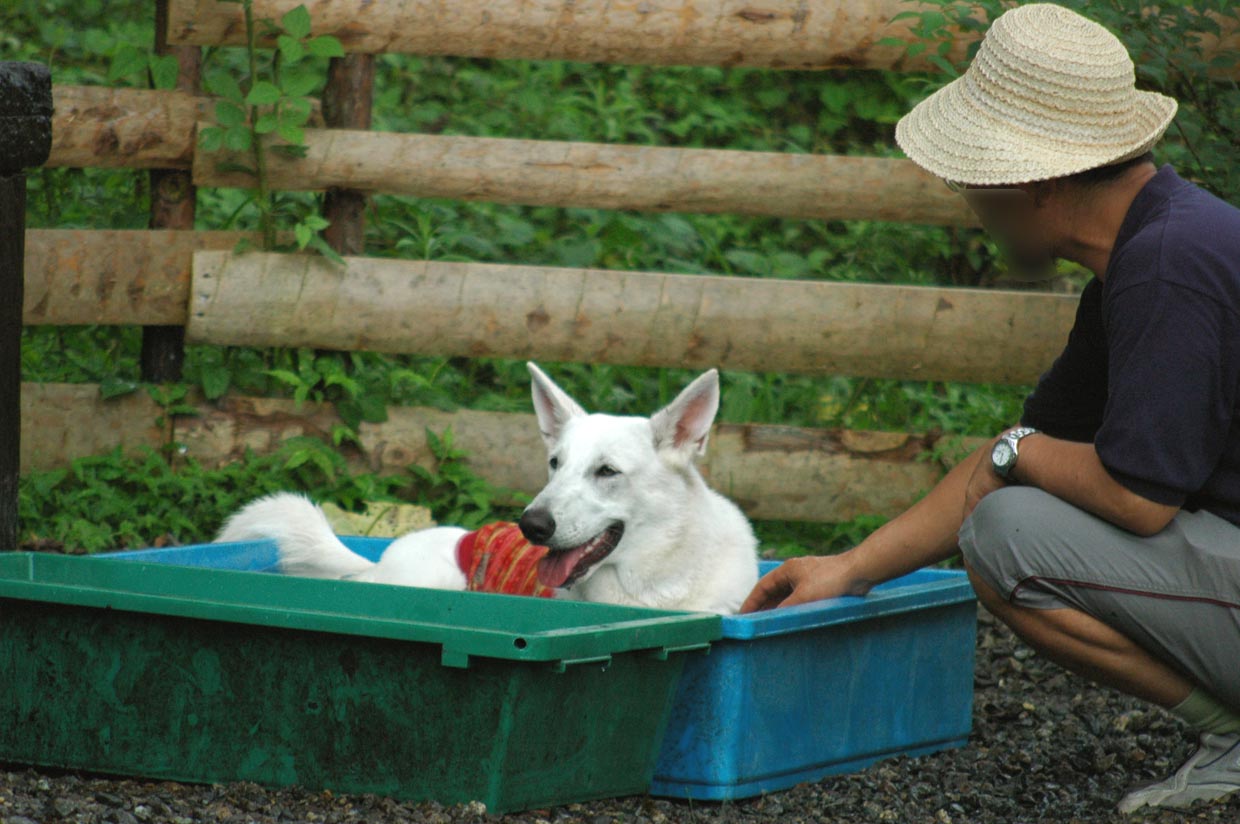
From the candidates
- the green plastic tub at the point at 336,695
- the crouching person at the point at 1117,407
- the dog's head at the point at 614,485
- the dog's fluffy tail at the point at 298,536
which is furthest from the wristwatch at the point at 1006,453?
the dog's fluffy tail at the point at 298,536

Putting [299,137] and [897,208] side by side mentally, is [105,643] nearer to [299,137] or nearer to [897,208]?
[299,137]

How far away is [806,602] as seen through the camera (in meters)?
3.56

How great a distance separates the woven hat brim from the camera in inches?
117

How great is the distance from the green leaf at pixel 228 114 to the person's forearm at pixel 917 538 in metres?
3.04

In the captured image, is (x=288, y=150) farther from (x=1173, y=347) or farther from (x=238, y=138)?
(x=1173, y=347)

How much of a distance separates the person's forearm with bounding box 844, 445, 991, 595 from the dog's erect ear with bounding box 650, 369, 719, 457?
704 mm

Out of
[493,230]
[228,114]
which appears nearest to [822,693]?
[228,114]

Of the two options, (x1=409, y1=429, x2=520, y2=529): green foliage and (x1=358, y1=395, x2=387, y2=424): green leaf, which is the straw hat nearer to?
(x1=409, y1=429, x2=520, y2=529): green foliage

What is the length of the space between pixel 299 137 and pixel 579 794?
3.17 metres

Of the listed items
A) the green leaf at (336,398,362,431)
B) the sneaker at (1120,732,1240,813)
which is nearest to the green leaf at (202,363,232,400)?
the green leaf at (336,398,362,431)

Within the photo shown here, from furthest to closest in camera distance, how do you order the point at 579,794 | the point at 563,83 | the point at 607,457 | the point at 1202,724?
1. the point at 563,83
2. the point at 607,457
3. the point at 1202,724
4. the point at 579,794

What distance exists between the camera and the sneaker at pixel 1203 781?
3.28m

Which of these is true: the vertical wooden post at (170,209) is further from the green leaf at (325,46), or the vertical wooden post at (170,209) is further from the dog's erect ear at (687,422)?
the dog's erect ear at (687,422)

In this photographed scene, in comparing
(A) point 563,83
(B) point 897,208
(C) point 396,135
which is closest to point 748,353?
(B) point 897,208
